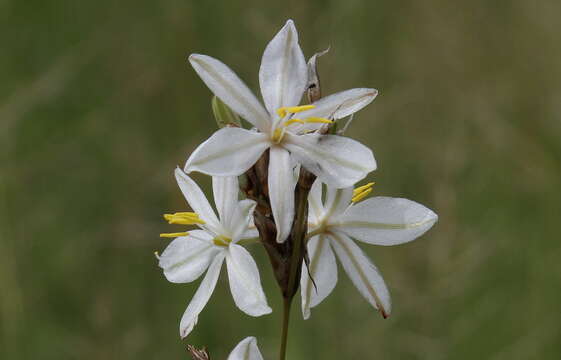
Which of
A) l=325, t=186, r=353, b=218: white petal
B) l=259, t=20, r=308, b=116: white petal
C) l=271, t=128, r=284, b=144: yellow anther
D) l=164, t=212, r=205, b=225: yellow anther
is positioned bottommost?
l=325, t=186, r=353, b=218: white petal

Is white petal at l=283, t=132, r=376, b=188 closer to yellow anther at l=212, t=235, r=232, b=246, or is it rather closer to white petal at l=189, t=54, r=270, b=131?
white petal at l=189, t=54, r=270, b=131

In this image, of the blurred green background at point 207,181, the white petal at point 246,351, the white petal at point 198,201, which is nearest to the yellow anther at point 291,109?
the white petal at point 198,201

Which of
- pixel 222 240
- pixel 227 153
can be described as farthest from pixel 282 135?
pixel 222 240

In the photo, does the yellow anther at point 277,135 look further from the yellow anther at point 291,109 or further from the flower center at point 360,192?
the flower center at point 360,192

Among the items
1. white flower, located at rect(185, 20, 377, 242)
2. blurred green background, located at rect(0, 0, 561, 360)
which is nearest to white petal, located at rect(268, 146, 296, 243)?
white flower, located at rect(185, 20, 377, 242)

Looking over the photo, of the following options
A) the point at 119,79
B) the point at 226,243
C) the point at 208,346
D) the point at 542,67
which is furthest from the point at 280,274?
the point at 542,67
